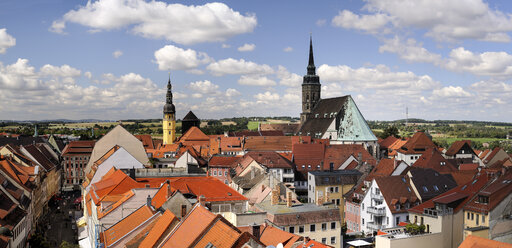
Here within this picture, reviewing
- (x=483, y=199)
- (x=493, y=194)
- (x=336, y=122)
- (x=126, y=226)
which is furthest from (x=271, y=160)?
(x=336, y=122)

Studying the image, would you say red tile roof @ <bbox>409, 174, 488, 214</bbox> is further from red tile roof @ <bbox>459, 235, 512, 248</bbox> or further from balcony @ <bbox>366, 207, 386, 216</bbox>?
red tile roof @ <bbox>459, 235, 512, 248</bbox>

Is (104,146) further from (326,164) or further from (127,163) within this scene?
(326,164)

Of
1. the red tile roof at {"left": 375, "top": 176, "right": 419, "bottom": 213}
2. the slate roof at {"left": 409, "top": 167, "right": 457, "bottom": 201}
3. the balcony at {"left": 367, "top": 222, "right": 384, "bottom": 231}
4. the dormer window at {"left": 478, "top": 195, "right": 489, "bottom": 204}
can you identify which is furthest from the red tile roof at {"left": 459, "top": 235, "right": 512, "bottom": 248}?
the slate roof at {"left": 409, "top": 167, "right": 457, "bottom": 201}

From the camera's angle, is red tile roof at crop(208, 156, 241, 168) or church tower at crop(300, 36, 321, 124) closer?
red tile roof at crop(208, 156, 241, 168)

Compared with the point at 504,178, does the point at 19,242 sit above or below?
below

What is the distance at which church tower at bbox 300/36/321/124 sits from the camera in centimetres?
16025

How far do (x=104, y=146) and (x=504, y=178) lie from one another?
222ft

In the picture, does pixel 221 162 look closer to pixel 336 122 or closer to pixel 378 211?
pixel 378 211

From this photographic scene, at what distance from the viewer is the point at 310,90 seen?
529 ft

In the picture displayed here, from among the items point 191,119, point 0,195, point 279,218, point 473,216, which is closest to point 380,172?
point 473,216

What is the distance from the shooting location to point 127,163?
2835 inches

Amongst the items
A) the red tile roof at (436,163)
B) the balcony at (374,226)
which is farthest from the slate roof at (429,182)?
the red tile roof at (436,163)

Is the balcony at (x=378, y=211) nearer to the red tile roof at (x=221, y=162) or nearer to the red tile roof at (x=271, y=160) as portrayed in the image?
the red tile roof at (x=271, y=160)

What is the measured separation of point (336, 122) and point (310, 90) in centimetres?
3359
